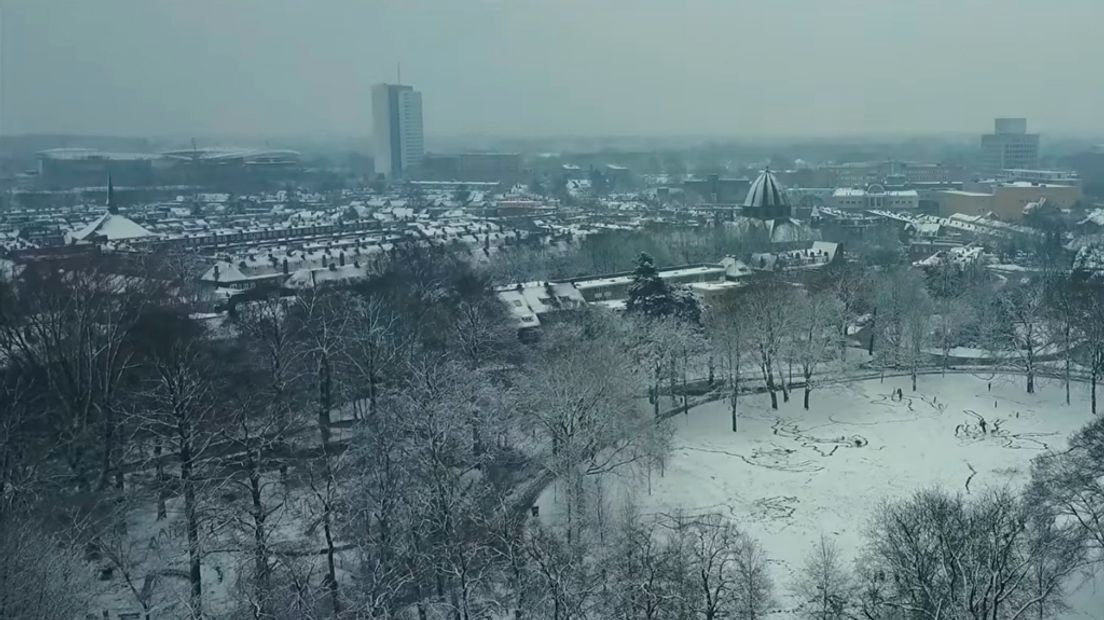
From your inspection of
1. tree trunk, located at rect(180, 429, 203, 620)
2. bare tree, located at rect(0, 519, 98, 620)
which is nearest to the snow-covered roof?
tree trunk, located at rect(180, 429, 203, 620)

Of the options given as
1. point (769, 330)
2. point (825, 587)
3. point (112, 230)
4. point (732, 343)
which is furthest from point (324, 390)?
point (112, 230)

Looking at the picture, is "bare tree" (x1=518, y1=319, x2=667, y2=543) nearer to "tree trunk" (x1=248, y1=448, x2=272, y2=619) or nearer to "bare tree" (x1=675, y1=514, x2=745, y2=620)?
"bare tree" (x1=675, y1=514, x2=745, y2=620)

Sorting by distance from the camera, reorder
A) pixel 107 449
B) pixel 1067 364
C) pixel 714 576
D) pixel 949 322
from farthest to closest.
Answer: pixel 949 322, pixel 1067 364, pixel 107 449, pixel 714 576

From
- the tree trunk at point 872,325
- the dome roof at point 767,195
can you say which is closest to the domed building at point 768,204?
the dome roof at point 767,195

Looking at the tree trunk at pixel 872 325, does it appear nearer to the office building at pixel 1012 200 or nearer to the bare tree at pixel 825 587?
the bare tree at pixel 825 587

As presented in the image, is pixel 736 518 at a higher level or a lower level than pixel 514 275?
lower

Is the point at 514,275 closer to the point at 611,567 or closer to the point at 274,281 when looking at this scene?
the point at 274,281

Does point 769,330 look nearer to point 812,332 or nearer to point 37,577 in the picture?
point 812,332

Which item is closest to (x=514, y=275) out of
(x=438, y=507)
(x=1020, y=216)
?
(x=438, y=507)
